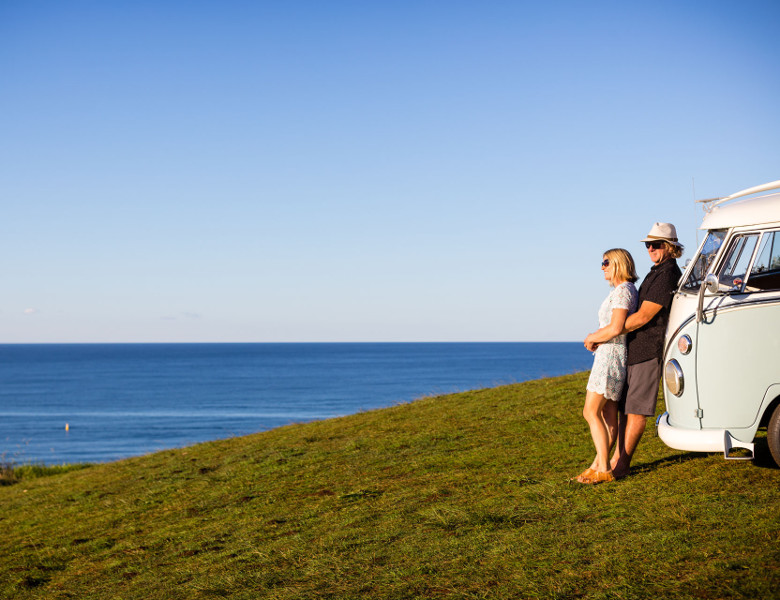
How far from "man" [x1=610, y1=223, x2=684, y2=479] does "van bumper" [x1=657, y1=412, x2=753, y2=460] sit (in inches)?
12.4

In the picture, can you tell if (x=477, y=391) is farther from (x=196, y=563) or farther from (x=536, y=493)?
(x=196, y=563)

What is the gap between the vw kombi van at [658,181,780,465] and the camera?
6.63 meters

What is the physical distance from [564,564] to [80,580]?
16.9 feet

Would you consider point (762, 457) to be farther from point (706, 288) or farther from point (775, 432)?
point (706, 288)

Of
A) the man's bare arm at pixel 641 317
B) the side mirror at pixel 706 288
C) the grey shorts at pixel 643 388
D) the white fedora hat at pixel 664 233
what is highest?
the white fedora hat at pixel 664 233

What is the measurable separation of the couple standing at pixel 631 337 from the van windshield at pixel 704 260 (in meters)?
0.15

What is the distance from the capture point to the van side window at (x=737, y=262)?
694cm

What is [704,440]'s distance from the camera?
6789 mm

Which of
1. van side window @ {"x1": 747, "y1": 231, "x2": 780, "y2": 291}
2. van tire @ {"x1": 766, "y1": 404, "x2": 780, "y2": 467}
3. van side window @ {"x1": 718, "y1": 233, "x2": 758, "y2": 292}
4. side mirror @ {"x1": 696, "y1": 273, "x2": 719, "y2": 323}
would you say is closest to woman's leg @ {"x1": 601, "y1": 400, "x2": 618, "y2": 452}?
side mirror @ {"x1": 696, "y1": 273, "x2": 719, "y2": 323}

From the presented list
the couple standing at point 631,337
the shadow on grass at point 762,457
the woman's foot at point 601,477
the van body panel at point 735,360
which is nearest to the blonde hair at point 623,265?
the couple standing at point 631,337

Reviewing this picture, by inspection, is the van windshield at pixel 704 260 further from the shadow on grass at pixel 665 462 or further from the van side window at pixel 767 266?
the shadow on grass at pixel 665 462

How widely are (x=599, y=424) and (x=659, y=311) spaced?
1357 mm

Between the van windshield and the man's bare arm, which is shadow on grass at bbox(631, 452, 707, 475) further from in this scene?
the van windshield

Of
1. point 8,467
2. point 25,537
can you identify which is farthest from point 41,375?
point 25,537
